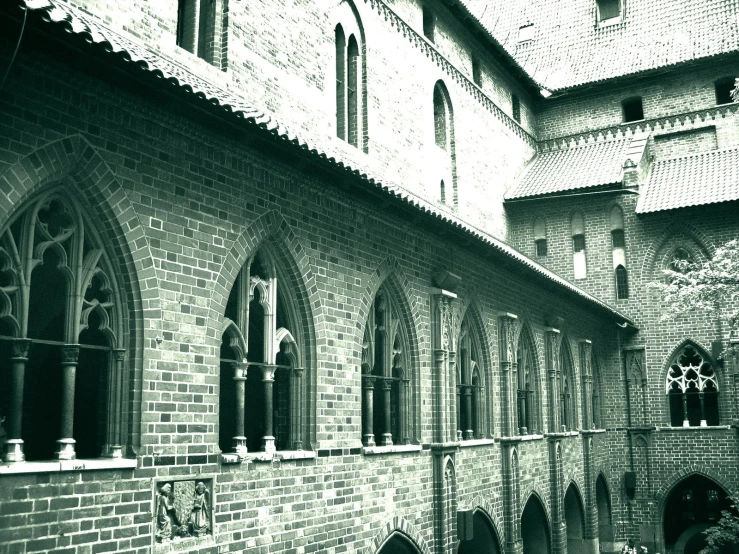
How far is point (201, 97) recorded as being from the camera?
742 centimetres

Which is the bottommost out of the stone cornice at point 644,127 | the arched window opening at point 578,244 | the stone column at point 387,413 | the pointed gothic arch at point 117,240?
the stone column at point 387,413

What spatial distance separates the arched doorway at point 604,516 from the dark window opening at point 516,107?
1111 centimetres

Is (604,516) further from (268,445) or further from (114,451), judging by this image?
(114,451)

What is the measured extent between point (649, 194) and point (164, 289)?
1914 centimetres

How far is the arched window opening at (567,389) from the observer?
65.1 ft

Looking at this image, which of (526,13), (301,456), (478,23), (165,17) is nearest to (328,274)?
(301,456)

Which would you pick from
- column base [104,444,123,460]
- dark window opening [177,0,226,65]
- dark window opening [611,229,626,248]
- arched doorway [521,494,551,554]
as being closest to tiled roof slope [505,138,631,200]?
dark window opening [611,229,626,248]

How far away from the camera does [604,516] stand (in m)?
22.8

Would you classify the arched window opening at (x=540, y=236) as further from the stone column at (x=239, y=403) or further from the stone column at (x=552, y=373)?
the stone column at (x=239, y=403)

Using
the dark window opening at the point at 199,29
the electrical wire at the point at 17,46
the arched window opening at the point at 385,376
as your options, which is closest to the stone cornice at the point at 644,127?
the arched window opening at the point at 385,376

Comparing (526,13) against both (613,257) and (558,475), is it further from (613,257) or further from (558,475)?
(558,475)

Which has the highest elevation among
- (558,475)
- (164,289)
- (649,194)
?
(649,194)

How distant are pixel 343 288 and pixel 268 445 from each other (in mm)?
2405

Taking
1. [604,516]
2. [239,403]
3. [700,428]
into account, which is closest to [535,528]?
[604,516]
